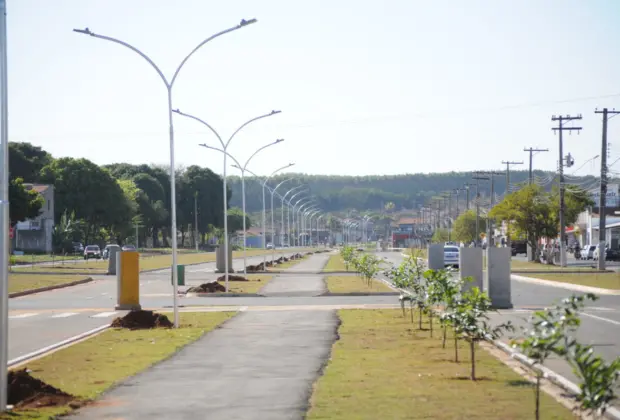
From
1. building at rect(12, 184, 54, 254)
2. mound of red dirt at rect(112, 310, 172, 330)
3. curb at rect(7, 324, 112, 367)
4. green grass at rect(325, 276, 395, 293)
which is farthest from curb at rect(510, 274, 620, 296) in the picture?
building at rect(12, 184, 54, 254)

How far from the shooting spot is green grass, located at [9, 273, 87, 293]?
46800 mm

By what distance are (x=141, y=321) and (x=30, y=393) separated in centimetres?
1286

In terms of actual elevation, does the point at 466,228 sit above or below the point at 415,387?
above

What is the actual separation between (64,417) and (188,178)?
170 metres

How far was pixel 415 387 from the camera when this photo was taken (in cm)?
1373

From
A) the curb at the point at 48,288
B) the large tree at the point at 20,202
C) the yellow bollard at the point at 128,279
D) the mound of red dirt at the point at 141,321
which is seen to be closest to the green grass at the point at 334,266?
the curb at the point at 48,288

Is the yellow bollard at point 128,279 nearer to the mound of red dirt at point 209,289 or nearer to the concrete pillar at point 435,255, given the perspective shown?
the mound of red dirt at point 209,289

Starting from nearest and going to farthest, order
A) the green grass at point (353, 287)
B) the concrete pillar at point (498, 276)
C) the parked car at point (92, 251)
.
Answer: the concrete pillar at point (498, 276), the green grass at point (353, 287), the parked car at point (92, 251)

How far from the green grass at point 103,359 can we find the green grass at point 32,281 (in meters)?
22.3

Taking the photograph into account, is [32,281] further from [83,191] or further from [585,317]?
[83,191]

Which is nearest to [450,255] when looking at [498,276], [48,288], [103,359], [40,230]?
[48,288]

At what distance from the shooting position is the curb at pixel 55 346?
59.1ft

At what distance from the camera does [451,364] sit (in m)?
16.4

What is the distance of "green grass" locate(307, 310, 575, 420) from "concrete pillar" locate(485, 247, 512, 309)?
10.4 m
